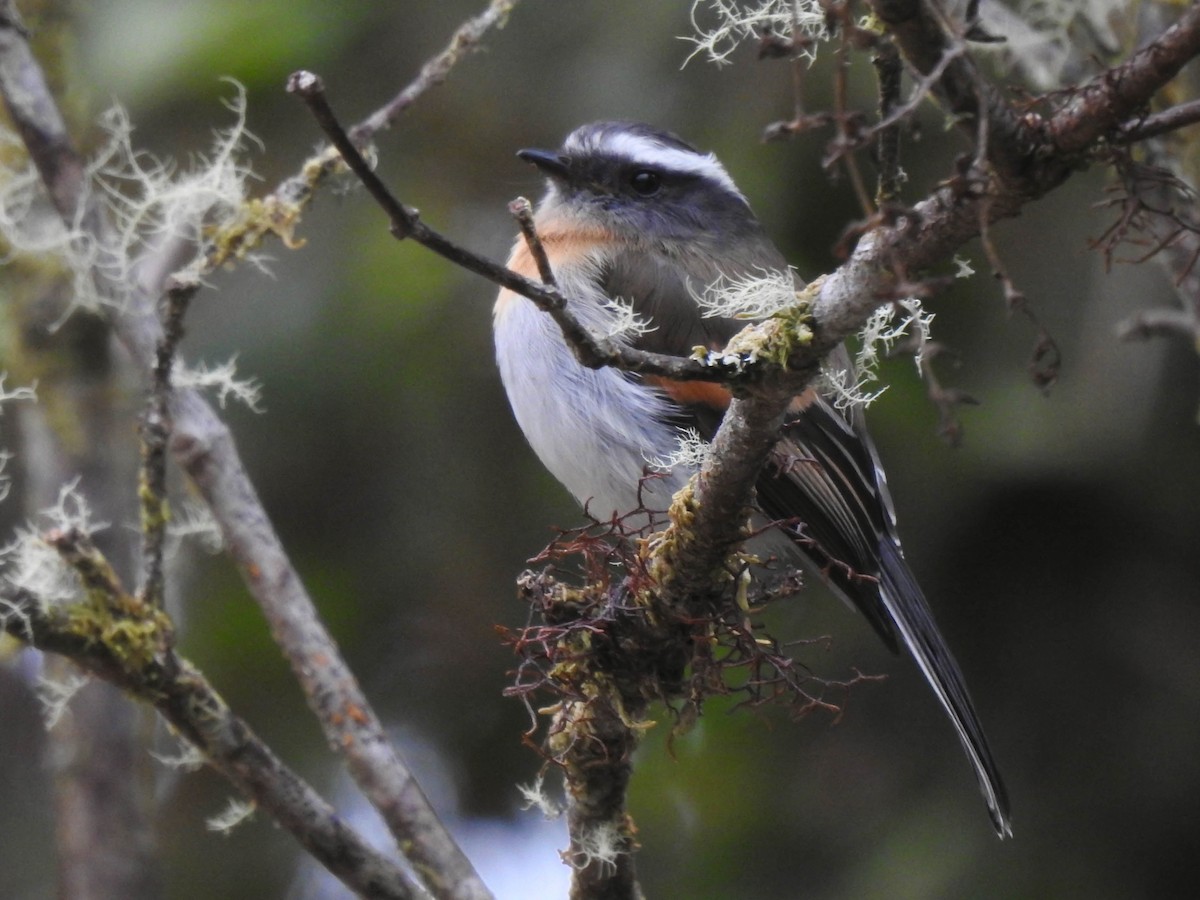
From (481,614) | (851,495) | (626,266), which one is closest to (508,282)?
(851,495)

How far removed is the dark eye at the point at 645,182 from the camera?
437 centimetres

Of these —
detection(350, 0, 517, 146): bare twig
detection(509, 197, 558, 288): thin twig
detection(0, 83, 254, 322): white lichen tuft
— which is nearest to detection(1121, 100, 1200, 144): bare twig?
detection(509, 197, 558, 288): thin twig

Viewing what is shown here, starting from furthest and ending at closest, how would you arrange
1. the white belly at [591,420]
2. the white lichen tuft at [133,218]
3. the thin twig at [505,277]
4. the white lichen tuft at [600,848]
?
the white belly at [591,420]
the white lichen tuft at [133,218]
the white lichen tuft at [600,848]
the thin twig at [505,277]

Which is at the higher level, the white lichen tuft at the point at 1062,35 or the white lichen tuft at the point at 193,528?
the white lichen tuft at the point at 1062,35

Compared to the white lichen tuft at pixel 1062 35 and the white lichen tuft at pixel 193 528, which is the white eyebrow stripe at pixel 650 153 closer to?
the white lichen tuft at pixel 1062 35

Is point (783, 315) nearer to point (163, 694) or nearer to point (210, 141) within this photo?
point (163, 694)

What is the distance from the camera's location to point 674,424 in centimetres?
368

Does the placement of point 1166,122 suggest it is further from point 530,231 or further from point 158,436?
point 158,436

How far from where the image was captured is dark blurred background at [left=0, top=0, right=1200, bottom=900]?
14.4ft

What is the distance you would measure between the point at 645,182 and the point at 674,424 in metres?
1.07

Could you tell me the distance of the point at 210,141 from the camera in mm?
5223

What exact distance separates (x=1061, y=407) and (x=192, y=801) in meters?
3.54

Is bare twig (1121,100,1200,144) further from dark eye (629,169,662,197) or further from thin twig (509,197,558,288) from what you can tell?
dark eye (629,169,662,197)

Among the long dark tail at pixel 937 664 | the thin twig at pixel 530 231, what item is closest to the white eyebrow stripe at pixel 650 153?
the long dark tail at pixel 937 664
